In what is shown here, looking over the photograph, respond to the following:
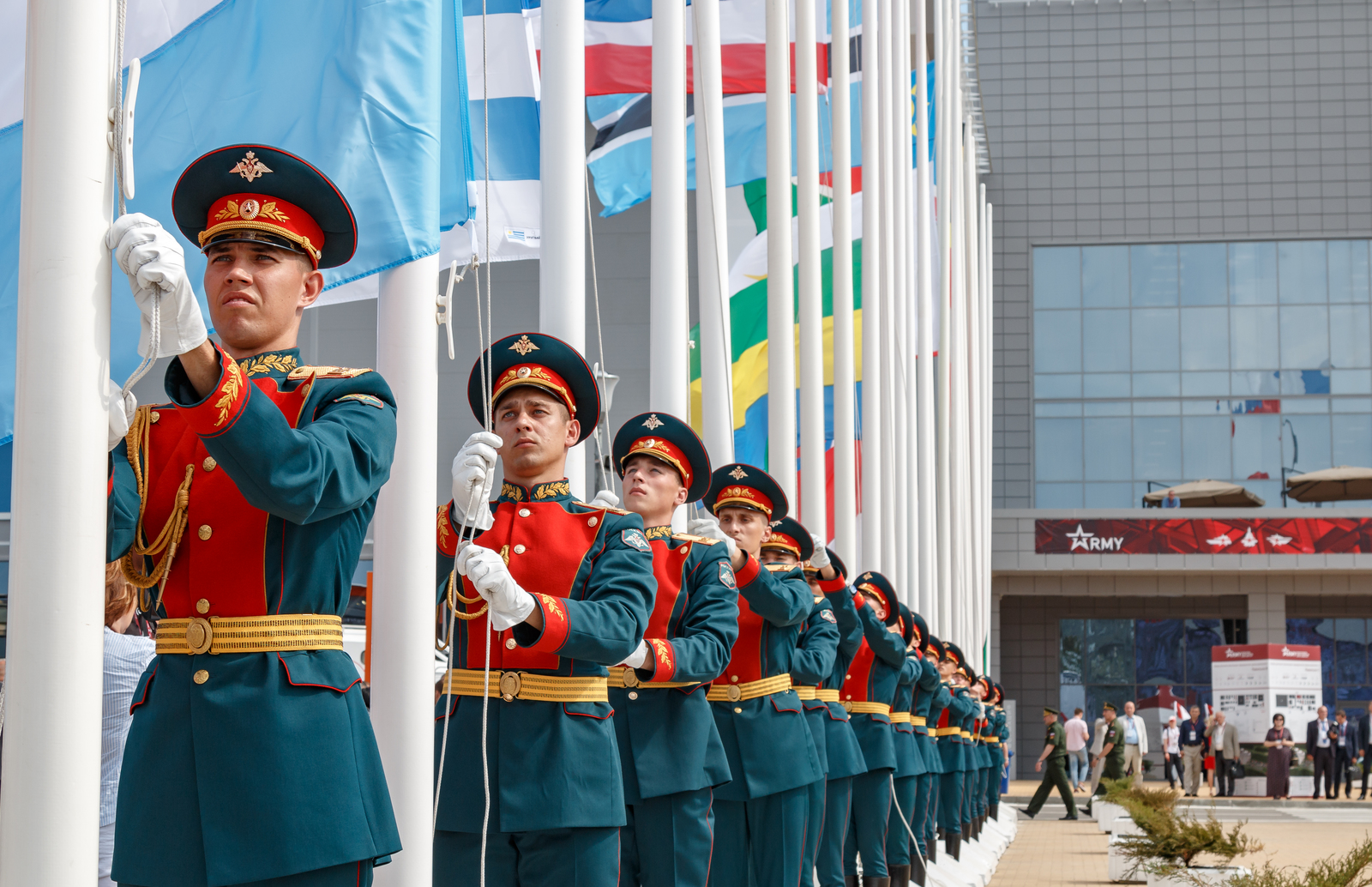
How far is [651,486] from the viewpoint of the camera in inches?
232

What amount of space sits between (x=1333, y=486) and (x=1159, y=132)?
11400mm

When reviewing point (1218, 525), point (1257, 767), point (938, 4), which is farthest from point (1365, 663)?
point (938, 4)

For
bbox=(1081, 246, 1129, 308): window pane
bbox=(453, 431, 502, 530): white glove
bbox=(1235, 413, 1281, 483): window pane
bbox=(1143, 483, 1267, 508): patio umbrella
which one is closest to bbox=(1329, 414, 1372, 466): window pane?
bbox=(1235, 413, 1281, 483): window pane

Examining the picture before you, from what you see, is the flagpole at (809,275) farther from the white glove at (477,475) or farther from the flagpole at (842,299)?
the white glove at (477,475)

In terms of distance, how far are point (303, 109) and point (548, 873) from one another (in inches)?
87.3

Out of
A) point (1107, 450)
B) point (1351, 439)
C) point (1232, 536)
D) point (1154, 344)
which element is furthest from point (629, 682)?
point (1351, 439)

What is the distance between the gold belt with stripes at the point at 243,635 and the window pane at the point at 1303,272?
43.8 metres

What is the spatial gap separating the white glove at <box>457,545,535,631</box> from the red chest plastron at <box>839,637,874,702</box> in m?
6.99

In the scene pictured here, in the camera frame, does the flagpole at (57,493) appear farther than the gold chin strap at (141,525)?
No

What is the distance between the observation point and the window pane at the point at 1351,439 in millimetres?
42781

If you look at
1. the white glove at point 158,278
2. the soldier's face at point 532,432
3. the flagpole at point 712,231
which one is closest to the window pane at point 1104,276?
the flagpole at point 712,231

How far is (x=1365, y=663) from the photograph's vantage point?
43156 mm

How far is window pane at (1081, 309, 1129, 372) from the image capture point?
143 ft

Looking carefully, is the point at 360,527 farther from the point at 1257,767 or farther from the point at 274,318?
the point at 1257,767
